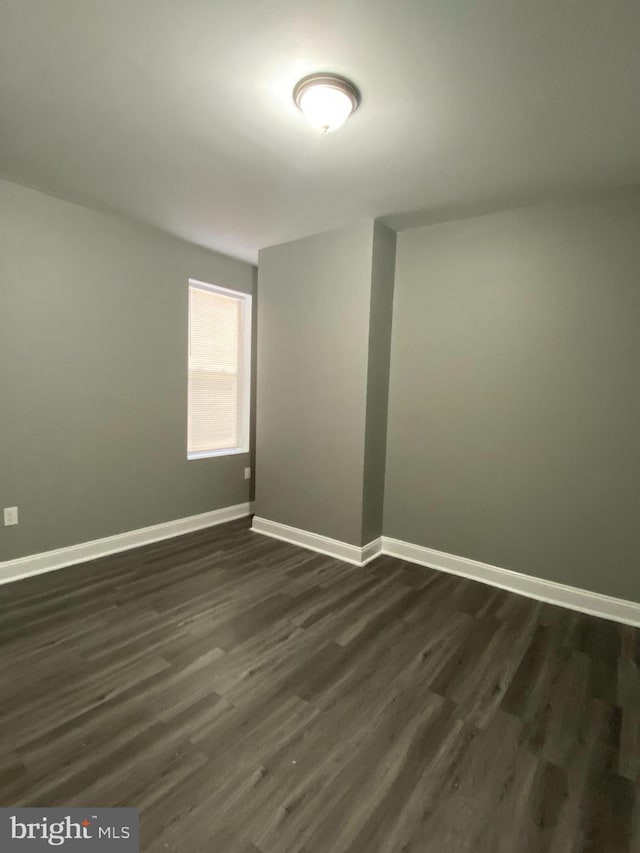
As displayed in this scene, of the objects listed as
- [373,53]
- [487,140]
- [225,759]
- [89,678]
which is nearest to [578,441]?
[487,140]

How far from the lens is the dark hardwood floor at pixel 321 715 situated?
132 cm

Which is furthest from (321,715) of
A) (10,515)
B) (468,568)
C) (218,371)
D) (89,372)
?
(218,371)

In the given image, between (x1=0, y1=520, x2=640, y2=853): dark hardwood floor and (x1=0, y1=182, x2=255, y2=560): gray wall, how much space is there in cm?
64

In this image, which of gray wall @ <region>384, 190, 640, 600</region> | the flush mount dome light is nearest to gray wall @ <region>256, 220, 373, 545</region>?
gray wall @ <region>384, 190, 640, 600</region>

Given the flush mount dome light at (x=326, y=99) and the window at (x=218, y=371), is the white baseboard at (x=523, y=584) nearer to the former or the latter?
the window at (x=218, y=371)

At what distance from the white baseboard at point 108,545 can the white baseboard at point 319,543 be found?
1.47ft

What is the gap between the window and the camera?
12.8 ft

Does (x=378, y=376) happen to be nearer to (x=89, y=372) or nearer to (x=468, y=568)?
(x=468, y=568)

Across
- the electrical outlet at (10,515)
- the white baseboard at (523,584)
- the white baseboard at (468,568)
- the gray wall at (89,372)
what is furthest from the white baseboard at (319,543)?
the electrical outlet at (10,515)

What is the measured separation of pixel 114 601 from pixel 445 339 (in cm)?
287

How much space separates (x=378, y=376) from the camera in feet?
10.7

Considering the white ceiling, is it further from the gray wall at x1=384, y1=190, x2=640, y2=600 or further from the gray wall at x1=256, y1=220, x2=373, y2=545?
the gray wall at x1=256, y1=220, x2=373, y2=545

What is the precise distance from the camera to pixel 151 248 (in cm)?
340

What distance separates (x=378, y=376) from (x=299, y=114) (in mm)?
1803
